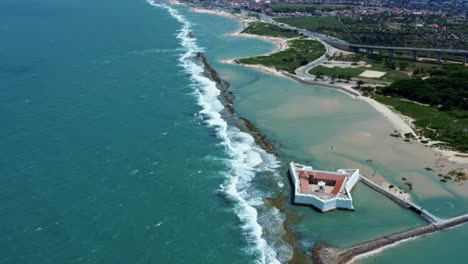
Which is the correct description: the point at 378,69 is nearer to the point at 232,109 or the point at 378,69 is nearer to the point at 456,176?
the point at 232,109

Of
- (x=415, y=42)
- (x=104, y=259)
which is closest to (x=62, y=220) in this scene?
(x=104, y=259)

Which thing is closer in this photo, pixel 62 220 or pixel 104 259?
pixel 104 259

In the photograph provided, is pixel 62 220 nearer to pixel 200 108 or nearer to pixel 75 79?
pixel 200 108

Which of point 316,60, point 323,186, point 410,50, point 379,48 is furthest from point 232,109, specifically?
point 410,50

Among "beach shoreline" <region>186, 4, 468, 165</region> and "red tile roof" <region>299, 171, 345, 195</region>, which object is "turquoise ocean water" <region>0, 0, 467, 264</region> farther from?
"beach shoreline" <region>186, 4, 468, 165</region>

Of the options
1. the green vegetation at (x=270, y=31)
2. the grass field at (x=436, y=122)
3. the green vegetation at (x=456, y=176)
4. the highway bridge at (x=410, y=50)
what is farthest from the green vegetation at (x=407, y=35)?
the green vegetation at (x=456, y=176)

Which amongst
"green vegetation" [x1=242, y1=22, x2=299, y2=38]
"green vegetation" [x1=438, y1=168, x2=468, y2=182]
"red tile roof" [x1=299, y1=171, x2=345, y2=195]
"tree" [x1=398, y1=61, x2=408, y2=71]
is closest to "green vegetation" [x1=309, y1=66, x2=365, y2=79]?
"tree" [x1=398, y1=61, x2=408, y2=71]

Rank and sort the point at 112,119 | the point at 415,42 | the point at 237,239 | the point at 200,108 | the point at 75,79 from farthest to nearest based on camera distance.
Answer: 1. the point at 415,42
2. the point at 75,79
3. the point at 200,108
4. the point at 112,119
5. the point at 237,239
